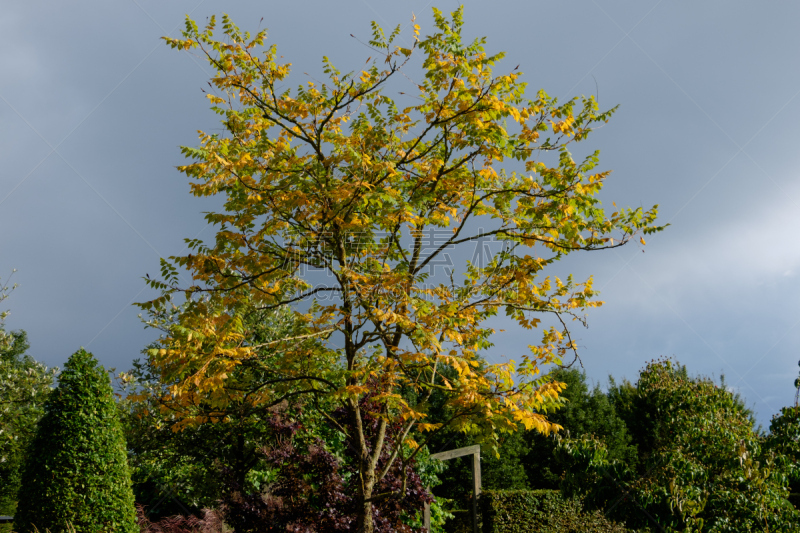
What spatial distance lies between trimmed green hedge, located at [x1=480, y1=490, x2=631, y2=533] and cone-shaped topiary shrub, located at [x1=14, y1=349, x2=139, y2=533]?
8.59 meters

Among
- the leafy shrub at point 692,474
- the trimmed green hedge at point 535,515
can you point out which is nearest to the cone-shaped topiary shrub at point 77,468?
the leafy shrub at point 692,474

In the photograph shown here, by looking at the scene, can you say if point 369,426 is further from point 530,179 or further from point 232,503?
point 530,179

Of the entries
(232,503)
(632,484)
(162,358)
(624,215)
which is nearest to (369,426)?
(232,503)

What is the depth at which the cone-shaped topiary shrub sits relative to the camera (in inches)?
265

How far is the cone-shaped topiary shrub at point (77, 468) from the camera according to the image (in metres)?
6.72

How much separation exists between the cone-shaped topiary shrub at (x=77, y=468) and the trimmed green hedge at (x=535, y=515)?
8.59m

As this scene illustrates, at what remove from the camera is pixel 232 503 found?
8.85 m

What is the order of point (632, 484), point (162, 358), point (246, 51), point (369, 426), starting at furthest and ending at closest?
point (369, 426) < point (632, 484) < point (246, 51) < point (162, 358)

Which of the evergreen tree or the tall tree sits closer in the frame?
the tall tree

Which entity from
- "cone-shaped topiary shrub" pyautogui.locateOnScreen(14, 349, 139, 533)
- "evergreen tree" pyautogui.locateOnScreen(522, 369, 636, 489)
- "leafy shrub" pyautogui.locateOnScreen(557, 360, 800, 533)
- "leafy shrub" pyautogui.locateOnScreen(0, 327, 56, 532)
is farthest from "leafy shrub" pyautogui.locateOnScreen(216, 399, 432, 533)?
"evergreen tree" pyautogui.locateOnScreen(522, 369, 636, 489)

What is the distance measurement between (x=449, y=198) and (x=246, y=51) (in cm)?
303

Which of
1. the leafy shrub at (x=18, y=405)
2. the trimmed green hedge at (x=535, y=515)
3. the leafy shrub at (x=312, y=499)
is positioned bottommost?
the trimmed green hedge at (x=535, y=515)

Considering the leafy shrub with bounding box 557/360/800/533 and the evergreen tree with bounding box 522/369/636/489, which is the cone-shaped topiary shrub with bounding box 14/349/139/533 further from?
the evergreen tree with bounding box 522/369/636/489

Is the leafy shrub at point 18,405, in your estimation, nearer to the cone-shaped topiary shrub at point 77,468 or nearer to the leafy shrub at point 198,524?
the leafy shrub at point 198,524
